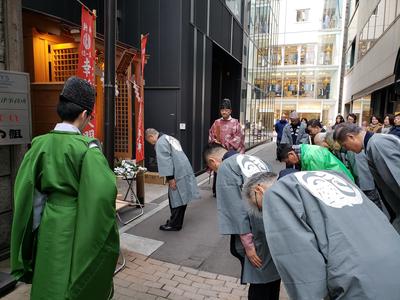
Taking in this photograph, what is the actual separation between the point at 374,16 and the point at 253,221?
16.6 m

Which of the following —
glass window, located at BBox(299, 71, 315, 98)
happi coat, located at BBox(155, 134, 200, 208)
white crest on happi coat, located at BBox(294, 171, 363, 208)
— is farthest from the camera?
glass window, located at BBox(299, 71, 315, 98)

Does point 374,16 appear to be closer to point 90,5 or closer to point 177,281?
point 90,5

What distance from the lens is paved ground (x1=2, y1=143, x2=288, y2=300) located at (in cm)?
319

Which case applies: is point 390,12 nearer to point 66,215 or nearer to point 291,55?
point 66,215

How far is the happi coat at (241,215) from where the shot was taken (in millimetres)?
2250

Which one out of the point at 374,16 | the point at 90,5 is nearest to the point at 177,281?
the point at 90,5

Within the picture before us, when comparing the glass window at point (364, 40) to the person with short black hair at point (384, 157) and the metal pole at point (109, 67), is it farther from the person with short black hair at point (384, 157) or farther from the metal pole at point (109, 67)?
the metal pole at point (109, 67)

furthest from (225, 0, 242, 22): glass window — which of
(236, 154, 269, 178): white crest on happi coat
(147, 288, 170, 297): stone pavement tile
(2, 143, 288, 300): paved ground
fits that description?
(147, 288, 170, 297): stone pavement tile

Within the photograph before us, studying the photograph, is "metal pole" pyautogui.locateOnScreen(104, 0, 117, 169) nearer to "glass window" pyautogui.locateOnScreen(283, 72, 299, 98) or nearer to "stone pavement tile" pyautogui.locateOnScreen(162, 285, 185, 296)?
"stone pavement tile" pyautogui.locateOnScreen(162, 285, 185, 296)

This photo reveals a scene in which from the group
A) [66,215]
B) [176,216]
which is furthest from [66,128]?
[176,216]

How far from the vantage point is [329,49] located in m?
31.0

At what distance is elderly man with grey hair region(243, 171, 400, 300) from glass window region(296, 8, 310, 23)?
34483 millimetres

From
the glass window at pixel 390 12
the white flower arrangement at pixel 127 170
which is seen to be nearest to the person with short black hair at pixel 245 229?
the white flower arrangement at pixel 127 170

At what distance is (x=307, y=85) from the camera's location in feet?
105
